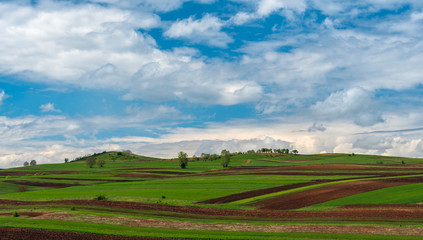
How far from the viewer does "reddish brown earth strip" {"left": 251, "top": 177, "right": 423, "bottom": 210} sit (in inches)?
1924

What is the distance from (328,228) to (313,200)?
19.4m

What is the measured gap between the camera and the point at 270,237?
92.1 ft

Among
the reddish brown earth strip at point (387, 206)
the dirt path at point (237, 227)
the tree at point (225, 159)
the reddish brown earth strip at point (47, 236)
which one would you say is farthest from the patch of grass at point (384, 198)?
the tree at point (225, 159)

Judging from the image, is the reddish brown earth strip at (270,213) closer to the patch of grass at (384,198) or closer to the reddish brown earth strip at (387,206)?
the reddish brown earth strip at (387,206)

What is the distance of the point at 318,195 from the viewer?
2131 inches

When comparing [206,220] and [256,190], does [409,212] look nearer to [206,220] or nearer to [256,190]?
[206,220]

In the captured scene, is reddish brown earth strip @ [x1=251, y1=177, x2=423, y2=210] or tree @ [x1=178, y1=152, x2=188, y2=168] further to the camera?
tree @ [x1=178, y1=152, x2=188, y2=168]

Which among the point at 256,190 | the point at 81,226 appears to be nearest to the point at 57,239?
the point at 81,226

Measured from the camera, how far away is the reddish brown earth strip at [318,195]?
48875 millimetres

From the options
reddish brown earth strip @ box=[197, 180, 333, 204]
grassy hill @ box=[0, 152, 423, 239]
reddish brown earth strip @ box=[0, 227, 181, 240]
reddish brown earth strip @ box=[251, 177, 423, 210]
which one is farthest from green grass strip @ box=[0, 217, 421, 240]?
reddish brown earth strip @ box=[197, 180, 333, 204]

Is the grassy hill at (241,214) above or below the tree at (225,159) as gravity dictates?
below

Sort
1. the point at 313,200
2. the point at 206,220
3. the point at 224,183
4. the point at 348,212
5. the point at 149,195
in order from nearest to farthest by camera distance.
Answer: the point at 206,220 → the point at 348,212 → the point at 313,200 → the point at 149,195 → the point at 224,183

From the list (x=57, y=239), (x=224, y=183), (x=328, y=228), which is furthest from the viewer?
(x=224, y=183)

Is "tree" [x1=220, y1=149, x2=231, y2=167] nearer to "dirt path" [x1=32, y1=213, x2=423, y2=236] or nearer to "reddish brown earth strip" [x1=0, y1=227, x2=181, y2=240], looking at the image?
"dirt path" [x1=32, y1=213, x2=423, y2=236]
